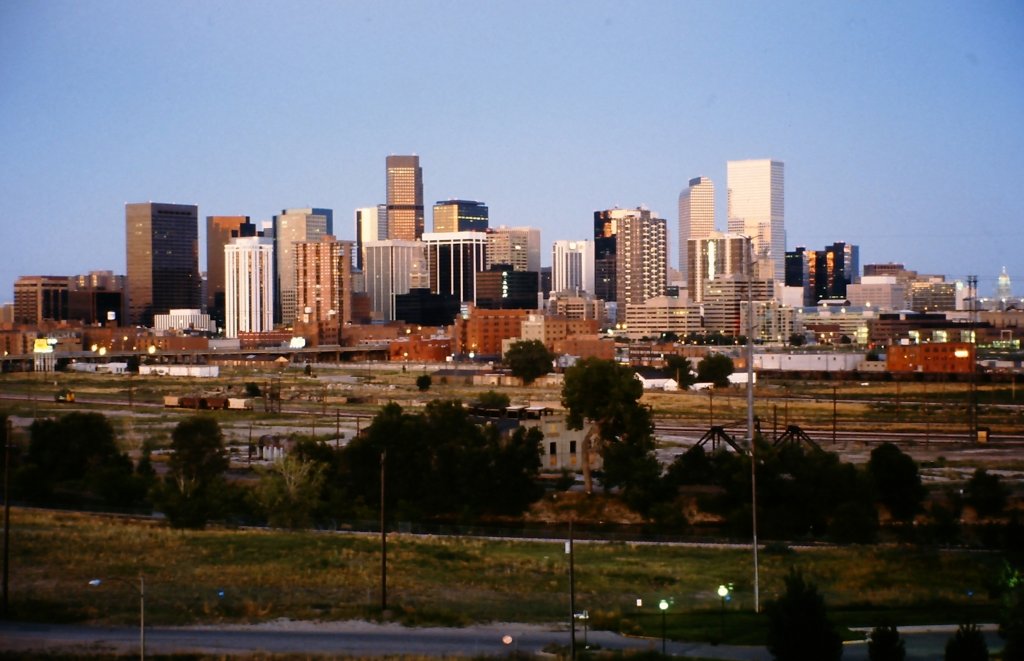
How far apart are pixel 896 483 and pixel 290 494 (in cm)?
1590

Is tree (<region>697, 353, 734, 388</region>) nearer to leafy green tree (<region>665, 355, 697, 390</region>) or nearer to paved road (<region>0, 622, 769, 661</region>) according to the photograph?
leafy green tree (<region>665, 355, 697, 390</region>)

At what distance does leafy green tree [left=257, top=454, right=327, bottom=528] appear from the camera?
32.0 meters

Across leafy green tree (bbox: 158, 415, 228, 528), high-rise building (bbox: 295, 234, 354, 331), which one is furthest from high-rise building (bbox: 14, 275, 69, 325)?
leafy green tree (bbox: 158, 415, 228, 528)

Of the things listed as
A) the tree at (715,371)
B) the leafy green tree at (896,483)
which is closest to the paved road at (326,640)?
the leafy green tree at (896,483)

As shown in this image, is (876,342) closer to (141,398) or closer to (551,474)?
(141,398)

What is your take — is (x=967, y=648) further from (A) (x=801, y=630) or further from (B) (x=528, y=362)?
(B) (x=528, y=362)

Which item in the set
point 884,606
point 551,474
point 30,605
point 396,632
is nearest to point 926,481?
point 551,474

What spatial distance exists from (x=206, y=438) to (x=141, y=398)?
42.0 m

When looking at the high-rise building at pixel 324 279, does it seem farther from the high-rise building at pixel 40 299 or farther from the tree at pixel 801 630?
the tree at pixel 801 630

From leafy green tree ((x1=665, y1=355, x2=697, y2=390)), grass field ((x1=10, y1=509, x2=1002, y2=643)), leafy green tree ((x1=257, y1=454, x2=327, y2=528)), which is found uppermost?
leafy green tree ((x1=665, y1=355, x2=697, y2=390))

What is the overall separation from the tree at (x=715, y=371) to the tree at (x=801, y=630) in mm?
66580

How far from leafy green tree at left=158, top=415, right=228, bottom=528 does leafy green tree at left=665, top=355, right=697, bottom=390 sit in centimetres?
4734

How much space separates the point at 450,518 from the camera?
36219 mm

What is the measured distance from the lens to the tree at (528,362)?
3533 inches
